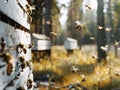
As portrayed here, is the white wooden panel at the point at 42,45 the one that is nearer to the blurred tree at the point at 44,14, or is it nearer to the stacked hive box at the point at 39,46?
the stacked hive box at the point at 39,46

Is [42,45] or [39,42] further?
[42,45]

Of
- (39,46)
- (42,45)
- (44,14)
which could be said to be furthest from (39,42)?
(44,14)

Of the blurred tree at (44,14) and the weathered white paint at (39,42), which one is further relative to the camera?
the weathered white paint at (39,42)

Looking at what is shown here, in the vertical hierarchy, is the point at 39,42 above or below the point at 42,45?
above

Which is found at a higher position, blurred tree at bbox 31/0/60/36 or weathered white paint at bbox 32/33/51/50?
blurred tree at bbox 31/0/60/36

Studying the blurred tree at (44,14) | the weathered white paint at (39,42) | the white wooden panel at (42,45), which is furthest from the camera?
the white wooden panel at (42,45)

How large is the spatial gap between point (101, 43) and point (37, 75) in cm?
602

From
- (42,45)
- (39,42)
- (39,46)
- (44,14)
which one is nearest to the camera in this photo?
(39,42)

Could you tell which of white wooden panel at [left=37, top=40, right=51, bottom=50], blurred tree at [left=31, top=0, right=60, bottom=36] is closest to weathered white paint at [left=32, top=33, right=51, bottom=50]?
white wooden panel at [left=37, top=40, right=51, bottom=50]

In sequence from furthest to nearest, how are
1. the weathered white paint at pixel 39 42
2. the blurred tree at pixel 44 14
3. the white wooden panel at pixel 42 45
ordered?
the white wooden panel at pixel 42 45 < the weathered white paint at pixel 39 42 < the blurred tree at pixel 44 14

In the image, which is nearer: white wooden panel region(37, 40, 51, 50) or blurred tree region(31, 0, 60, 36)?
blurred tree region(31, 0, 60, 36)

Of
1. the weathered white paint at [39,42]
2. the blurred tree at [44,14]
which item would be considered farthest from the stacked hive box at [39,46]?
the blurred tree at [44,14]

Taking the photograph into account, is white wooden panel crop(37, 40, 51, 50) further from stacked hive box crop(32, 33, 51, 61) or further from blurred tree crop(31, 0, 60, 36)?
blurred tree crop(31, 0, 60, 36)

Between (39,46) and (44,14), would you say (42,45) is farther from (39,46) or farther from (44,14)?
(44,14)
